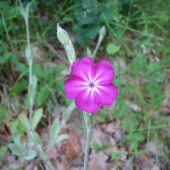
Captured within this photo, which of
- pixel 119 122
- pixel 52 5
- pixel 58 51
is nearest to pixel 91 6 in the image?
pixel 52 5

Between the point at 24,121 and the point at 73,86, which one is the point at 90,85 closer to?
the point at 73,86

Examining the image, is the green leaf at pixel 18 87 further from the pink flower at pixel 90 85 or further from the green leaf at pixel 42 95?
the pink flower at pixel 90 85

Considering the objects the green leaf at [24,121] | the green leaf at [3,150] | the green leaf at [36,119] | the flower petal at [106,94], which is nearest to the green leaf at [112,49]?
the green leaf at [36,119]

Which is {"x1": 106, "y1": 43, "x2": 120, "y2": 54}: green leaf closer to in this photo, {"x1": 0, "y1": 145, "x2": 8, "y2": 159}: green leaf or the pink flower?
the pink flower

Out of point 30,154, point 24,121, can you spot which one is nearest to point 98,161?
point 30,154

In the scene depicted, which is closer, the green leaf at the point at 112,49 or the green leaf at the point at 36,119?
the green leaf at the point at 36,119

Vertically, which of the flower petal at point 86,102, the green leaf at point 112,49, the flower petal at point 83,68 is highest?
the green leaf at point 112,49

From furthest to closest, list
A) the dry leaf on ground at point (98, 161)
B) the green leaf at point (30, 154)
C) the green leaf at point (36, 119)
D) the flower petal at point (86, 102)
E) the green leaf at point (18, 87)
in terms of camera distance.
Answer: the green leaf at point (18, 87), the green leaf at point (36, 119), the dry leaf on ground at point (98, 161), the green leaf at point (30, 154), the flower petal at point (86, 102)
